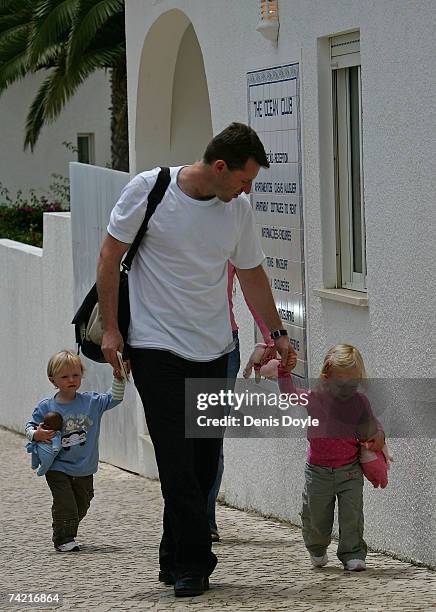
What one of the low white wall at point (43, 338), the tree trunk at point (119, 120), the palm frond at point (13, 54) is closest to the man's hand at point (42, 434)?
the low white wall at point (43, 338)

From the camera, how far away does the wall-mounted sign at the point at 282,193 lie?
7.06m

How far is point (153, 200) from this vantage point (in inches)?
213

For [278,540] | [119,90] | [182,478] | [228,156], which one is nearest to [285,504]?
[278,540]

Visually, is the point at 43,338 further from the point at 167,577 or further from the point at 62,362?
the point at 167,577

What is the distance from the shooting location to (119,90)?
2073 cm

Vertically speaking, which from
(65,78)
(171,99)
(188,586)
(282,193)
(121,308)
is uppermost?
(65,78)

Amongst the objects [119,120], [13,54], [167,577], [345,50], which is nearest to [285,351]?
[167,577]

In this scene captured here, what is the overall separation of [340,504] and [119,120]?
15.8 meters

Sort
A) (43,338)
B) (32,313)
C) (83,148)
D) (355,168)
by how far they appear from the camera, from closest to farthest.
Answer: (355,168)
(43,338)
(32,313)
(83,148)

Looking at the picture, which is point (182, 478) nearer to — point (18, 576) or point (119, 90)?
point (18, 576)

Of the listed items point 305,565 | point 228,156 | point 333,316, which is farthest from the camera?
point 333,316

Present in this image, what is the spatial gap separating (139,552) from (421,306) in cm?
208

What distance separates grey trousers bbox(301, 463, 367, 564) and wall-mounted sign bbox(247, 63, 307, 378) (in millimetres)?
1232

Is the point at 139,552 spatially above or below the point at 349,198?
below
